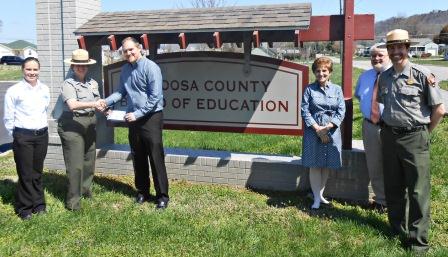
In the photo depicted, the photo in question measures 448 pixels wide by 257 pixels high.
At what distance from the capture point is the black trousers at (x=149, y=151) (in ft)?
17.4

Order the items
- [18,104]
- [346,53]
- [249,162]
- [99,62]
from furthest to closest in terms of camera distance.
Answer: [99,62] < [249,162] < [346,53] < [18,104]

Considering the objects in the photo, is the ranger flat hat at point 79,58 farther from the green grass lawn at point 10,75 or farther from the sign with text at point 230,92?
the green grass lawn at point 10,75

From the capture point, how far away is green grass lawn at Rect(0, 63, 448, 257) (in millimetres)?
4242

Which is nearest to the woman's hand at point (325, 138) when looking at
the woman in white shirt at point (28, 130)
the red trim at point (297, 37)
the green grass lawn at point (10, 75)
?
the red trim at point (297, 37)

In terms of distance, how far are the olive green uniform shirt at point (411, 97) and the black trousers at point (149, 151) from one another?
8.32 feet

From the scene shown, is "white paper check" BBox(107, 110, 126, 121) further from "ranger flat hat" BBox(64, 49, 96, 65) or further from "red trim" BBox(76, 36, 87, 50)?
"red trim" BBox(76, 36, 87, 50)

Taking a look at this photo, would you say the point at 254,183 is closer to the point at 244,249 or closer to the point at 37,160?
the point at 244,249

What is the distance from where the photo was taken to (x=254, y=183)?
Result: 20.3 feet

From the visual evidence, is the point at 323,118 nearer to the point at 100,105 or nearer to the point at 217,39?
Answer: the point at 217,39

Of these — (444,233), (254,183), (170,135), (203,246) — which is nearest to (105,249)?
(203,246)

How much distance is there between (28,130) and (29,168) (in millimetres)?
430

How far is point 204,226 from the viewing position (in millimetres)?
4801

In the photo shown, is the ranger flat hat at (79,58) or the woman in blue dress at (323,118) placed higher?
the ranger flat hat at (79,58)

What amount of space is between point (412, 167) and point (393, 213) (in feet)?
1.92
